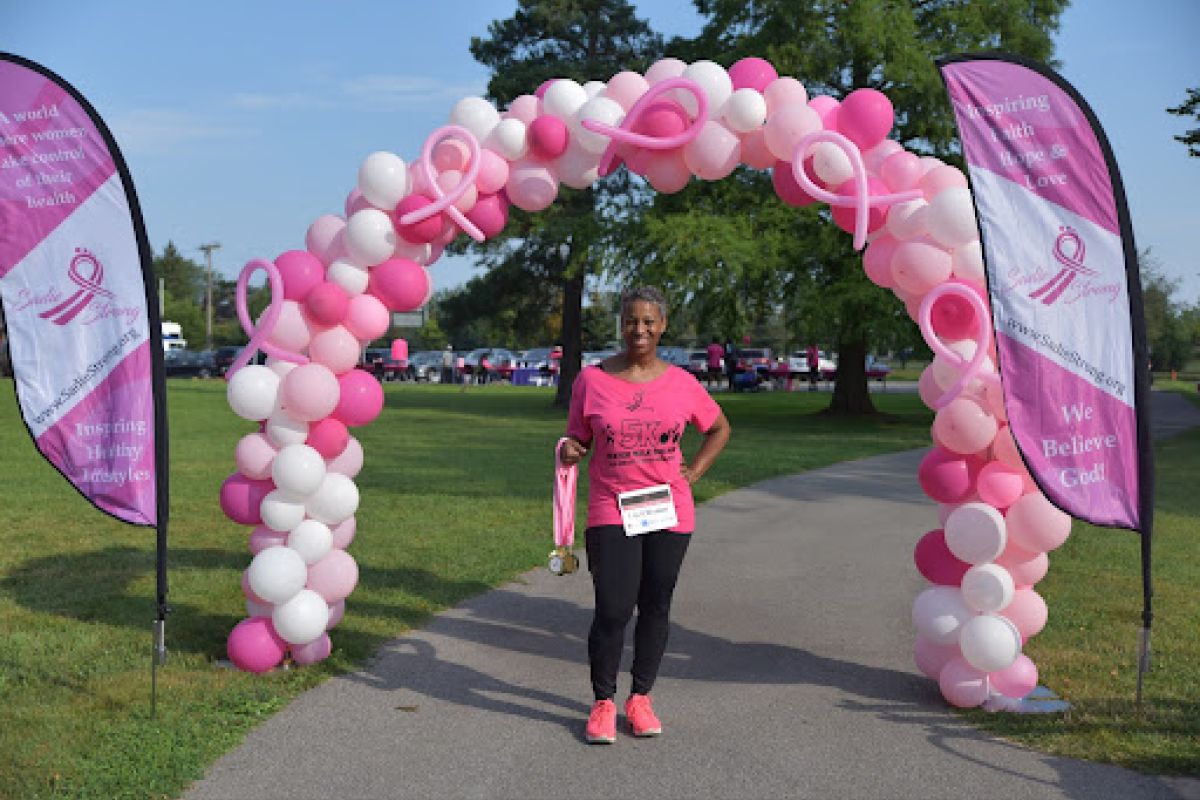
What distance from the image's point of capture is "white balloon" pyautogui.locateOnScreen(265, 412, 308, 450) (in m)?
5.97

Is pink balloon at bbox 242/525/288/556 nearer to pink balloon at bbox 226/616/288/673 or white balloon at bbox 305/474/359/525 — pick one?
white balloon at bbox 305/474/359/525

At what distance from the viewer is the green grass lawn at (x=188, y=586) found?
4.72 meters

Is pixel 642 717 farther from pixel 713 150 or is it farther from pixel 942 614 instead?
pixel 713 150

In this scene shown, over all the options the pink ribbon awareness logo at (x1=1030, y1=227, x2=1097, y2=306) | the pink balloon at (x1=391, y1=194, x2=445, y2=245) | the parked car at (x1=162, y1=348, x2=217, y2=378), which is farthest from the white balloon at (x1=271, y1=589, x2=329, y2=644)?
the parked car at (x1=162, y1=348, x2=217, y2=378)

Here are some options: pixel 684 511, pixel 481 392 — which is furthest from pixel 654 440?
pixel 481 392

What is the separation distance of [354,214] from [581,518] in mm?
5681

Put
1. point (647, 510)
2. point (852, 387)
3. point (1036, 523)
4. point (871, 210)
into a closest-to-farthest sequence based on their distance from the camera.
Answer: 1. point (647, 510)
2. point (1036, 523)
3. point (871, 210)
4. point (852, 387)

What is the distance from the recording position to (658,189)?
5.92 meters

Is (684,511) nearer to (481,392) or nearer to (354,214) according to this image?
(354,214)

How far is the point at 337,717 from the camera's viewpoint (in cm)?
517

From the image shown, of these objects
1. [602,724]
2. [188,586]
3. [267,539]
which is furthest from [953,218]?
[188,586]

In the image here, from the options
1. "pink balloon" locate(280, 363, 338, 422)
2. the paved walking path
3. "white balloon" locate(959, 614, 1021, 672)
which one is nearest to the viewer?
the paved walking path

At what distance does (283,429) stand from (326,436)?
24cm

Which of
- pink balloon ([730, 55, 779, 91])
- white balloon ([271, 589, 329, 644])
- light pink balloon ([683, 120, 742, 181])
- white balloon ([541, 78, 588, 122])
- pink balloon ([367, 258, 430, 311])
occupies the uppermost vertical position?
pink balloon ([730, 55, 779, 91])
